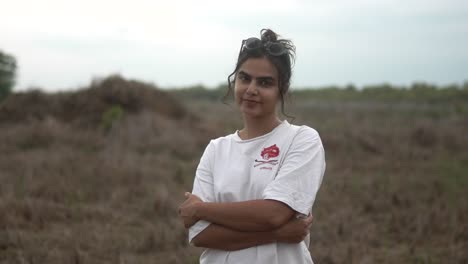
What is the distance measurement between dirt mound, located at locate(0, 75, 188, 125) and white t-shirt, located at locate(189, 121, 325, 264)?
11640 mm

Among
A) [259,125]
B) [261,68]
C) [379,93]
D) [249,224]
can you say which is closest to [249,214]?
[249,224]

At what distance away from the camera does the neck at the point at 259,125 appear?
2.33 m

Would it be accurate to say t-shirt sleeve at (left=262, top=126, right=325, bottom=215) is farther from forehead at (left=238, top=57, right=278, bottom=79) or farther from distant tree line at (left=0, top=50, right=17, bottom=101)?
distant tree line at (left=0, top=50, right=17, bottom=101)

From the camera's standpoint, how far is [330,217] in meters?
6.87

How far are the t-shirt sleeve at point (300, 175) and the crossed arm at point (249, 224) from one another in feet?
0.15

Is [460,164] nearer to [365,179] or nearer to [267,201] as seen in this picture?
[365,179]

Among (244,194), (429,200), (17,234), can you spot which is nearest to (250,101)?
(244,194)

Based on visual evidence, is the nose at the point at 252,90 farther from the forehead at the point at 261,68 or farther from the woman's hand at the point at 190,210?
the woman's hand at the point at 190,210

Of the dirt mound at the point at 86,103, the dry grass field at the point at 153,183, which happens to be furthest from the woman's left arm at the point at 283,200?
the dirt mound at the point at 86,103

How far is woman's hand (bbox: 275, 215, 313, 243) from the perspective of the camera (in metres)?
2.19

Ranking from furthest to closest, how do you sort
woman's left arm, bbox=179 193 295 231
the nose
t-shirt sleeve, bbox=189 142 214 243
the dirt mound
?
the dirt mound
t-shirt sleeve, bbox=189 142 214 243
the nose
woman's left arm, bbox=179 193 295 231

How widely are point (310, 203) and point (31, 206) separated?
5.16 metres

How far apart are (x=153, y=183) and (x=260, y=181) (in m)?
6.43

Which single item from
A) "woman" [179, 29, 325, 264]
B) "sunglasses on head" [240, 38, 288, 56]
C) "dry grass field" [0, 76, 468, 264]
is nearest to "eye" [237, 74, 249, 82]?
"woman" [179, 29, 325, 264]
